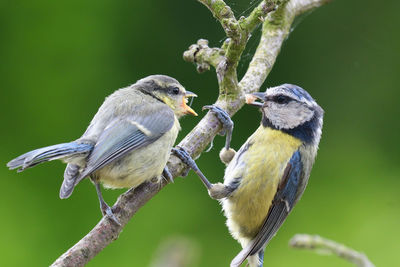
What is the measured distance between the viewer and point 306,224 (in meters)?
3.83

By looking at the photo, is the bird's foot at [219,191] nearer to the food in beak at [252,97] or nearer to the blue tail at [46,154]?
the food in beak at [252,97]

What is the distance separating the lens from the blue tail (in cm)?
191

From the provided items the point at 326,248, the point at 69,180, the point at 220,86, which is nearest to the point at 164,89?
the point at 220,86

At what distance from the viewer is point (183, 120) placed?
390 cm

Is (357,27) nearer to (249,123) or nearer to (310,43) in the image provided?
(310,43)

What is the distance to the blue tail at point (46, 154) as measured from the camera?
75.0 inches

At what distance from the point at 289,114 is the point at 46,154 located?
3.68 ft

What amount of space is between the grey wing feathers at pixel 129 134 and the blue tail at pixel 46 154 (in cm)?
6

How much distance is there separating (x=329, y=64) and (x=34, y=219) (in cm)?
227

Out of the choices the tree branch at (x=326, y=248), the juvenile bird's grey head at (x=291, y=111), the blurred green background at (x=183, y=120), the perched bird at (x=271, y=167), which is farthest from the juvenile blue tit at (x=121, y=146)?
the blurred green background at (x=183, y=120)

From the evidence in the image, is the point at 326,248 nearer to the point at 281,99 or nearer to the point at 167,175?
the point at 167,175

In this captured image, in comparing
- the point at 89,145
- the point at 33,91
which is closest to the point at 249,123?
the point at 33,91

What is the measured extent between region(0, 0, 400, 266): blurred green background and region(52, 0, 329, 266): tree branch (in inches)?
23.6

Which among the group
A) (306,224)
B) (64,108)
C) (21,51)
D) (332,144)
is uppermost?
(21,51)
